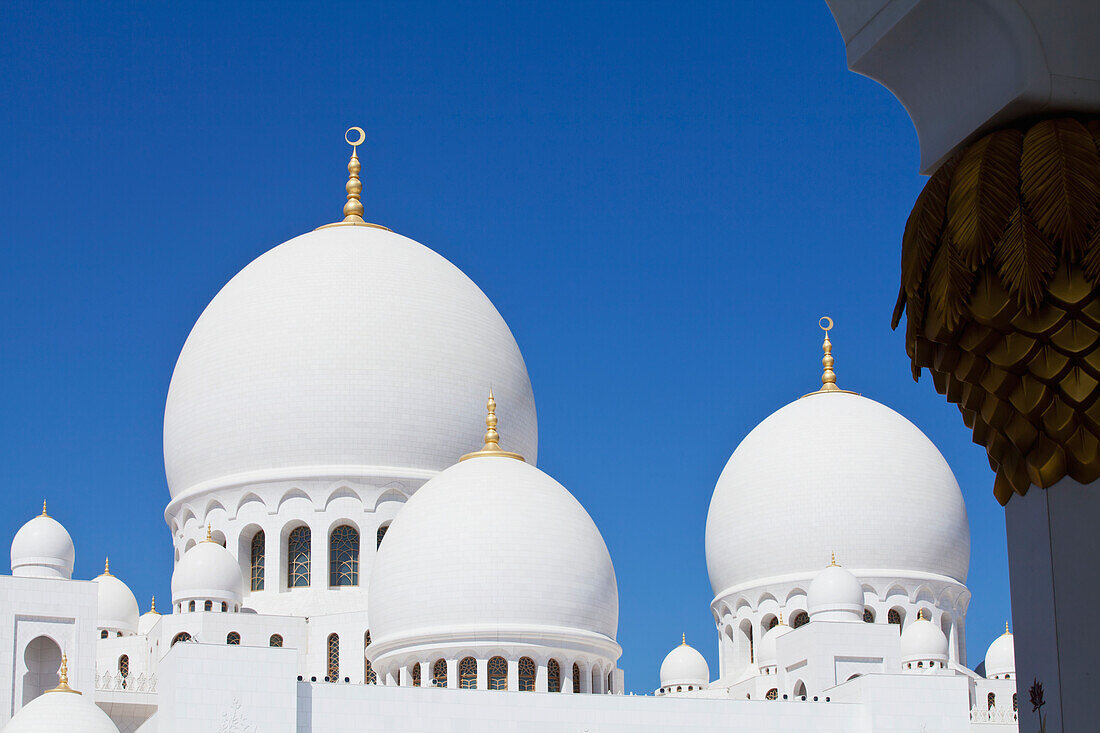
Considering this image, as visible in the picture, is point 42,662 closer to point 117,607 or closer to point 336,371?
point 117,607

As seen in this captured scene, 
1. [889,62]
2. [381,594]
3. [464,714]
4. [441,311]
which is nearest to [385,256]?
[441,311]

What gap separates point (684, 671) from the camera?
37.6 metres

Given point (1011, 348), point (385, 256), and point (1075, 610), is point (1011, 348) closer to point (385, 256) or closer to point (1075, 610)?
point (1075, 610)

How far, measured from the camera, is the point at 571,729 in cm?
2506

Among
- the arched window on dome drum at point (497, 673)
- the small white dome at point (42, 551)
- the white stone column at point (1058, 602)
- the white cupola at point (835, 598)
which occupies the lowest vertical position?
the white stone column at point (1058, 602)

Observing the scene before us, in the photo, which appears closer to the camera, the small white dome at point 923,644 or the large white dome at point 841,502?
the small white dome at point 923,644

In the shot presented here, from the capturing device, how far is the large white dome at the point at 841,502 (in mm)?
37062

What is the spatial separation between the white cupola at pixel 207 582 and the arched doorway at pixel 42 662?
8.13 ft

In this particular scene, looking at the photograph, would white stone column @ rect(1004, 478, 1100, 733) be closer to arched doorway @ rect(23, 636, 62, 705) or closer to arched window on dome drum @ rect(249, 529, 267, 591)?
arched doorway @ rect(23, 636, 62, 705)

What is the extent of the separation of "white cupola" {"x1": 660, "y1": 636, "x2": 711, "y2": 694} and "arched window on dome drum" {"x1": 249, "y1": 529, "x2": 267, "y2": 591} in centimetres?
1070

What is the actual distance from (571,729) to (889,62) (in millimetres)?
22112

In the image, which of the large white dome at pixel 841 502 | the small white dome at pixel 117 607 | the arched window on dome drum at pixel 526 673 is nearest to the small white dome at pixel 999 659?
the large white dome at pixel 841 502

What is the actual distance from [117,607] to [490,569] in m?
11.3

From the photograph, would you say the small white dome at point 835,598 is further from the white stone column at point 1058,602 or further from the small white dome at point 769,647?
the white stone column at point 1058,602
